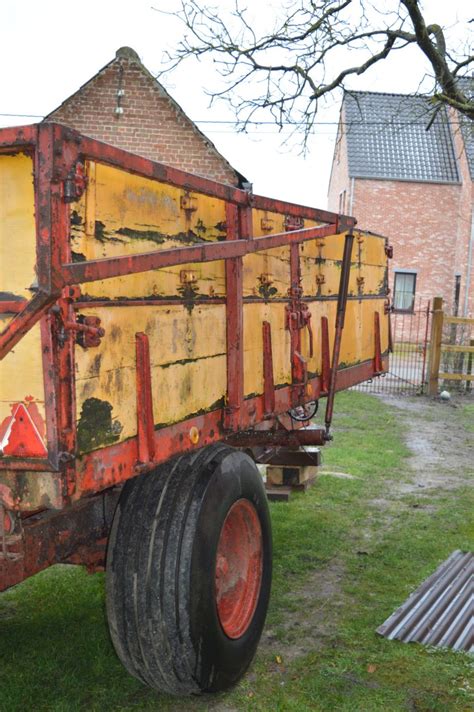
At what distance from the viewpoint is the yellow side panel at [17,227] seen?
232 centimetres

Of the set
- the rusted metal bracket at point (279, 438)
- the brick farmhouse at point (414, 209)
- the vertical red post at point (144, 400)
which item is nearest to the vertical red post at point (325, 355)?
the rusted metal bracket at point (279, 438)

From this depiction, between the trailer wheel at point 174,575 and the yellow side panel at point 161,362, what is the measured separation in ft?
1.05

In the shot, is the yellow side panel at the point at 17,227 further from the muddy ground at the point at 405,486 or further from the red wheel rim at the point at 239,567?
the muddy ground at the point at 405,486

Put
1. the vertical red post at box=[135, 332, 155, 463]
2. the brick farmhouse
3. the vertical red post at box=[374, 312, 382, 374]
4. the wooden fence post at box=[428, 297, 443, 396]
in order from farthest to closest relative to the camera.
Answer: the brick farmhouse, the wooden fence post at box=[428, 297, 443, 396], the vertical red post at box=[374, 312, 382, 374], the vertical red post at box=[135, 332, 155, 463]

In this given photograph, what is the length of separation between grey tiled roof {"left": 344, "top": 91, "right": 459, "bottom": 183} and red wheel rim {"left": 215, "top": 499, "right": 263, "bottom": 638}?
23742 mm

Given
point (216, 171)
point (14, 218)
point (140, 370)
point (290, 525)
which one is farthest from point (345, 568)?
point (216, 171)

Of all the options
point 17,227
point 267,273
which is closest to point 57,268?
point 17,227

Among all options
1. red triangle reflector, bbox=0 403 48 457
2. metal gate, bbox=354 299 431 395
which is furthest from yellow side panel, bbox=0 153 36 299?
metal gate, bbox=354 299 431 395

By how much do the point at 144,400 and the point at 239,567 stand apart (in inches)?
51.5

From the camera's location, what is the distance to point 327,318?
16.3 feet

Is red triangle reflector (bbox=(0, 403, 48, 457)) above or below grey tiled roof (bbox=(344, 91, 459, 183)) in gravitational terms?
below

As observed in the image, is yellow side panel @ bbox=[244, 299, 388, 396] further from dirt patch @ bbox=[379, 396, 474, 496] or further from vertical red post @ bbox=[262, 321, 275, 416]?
dirt patch @ bbox=[379, 396, 474, 496]

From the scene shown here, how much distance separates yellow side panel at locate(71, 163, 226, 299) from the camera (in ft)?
8.22

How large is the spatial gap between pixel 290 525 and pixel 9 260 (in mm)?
4316
